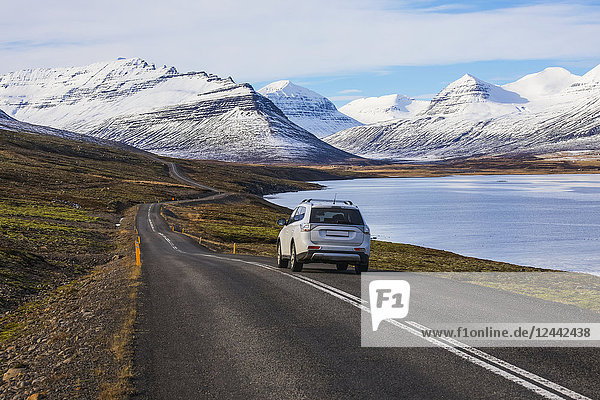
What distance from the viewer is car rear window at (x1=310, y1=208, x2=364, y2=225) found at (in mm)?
20345

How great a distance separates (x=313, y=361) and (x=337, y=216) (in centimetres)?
1139

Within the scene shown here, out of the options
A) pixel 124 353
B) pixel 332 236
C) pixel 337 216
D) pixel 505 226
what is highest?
pixel 337 216

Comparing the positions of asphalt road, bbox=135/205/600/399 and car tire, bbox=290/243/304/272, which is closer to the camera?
asphalt road, bbox=135/205/600/399

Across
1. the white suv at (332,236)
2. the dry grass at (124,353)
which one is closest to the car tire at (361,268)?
the white suv at (332,236)

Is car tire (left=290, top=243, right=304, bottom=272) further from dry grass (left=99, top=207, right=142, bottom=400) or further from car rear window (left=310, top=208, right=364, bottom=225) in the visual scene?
dry grass (left=99, top=207, right=142, bottom=400)

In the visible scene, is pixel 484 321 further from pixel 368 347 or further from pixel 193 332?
pixel 193 332

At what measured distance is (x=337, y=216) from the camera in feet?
67.3

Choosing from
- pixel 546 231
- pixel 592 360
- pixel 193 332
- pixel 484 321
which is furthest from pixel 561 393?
pixel 546 231

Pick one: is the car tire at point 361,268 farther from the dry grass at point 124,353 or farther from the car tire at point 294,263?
the dry grass at point 124,353

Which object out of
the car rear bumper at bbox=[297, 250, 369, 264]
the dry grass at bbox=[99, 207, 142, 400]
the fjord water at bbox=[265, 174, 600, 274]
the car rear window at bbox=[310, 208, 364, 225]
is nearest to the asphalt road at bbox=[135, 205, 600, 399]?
the dry grass at bbox=[99, 207, 142, 400]
